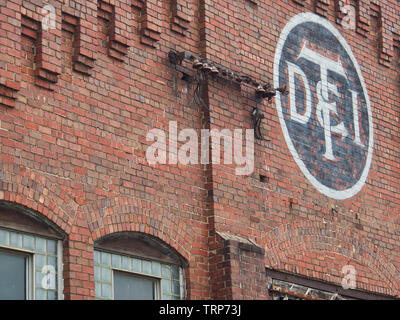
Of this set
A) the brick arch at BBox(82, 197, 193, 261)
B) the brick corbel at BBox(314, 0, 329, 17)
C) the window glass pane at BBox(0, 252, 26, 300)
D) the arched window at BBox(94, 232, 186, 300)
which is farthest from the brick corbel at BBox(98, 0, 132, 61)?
the brick corbel at BBox(314, 0, 329, 17)

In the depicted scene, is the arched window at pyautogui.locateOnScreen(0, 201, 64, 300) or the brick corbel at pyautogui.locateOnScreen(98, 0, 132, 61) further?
the brick corbel at pyautogui.locateOnScreen(98, 0, 132, 61)

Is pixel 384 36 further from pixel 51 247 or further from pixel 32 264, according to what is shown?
pixel 32 264

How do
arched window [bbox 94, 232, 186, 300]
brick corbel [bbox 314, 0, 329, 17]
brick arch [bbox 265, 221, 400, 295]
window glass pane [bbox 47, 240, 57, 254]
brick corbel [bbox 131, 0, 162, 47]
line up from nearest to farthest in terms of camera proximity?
window glass pane [bbox 47, 240, 57, 254] < arched window [bbox 94, 232, 186, 300] < brick corbel [bbox 131, 0, 162, 47] < brick arch [bbox 265, 221, 400, 295] < brick corbel [bbox 314, 0, 329, 17]

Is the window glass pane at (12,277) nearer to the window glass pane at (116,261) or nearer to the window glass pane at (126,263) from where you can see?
the window glass pane at (116,261)

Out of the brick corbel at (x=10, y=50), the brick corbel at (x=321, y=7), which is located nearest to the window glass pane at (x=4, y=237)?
the brick corbel at (x=10, y=50)

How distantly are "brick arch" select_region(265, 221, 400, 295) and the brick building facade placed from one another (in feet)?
0.07

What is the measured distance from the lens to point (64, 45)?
1124 cm

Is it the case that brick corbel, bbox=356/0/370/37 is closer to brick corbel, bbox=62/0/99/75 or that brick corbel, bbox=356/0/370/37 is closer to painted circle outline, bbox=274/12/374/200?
painted circle outline, bbox=274/12/374/200

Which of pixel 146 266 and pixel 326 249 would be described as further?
pixel 326 249

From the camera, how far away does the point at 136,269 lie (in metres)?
11.3

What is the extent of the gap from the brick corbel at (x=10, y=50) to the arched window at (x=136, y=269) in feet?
6.28

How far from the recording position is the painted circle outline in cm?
1348

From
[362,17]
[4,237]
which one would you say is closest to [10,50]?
[4,237]

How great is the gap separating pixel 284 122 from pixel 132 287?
11.6 ft
